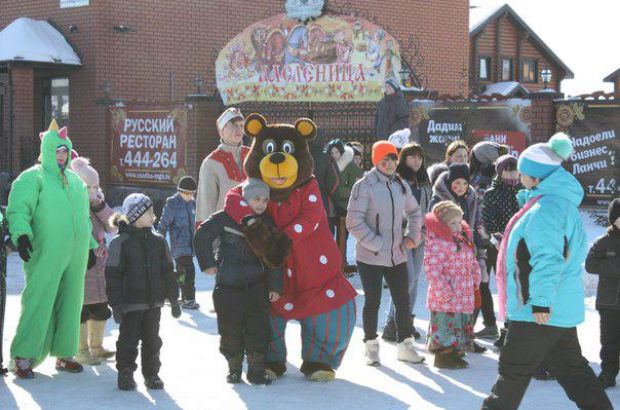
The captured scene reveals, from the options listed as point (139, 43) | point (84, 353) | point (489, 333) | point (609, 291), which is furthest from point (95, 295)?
point (139, 43)

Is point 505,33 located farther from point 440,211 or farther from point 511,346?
point 511,346

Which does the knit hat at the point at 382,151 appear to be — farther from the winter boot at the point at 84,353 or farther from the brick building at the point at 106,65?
the brick building at the point at 106,65

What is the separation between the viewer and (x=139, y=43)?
21.8 meters

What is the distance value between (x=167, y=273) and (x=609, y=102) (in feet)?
35.7

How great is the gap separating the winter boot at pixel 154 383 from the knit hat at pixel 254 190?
133 centimetres

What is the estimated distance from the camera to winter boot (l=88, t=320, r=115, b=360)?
795cm

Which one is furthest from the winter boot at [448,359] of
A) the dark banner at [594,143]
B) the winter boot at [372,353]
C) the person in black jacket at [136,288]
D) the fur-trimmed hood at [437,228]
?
the dark banner at [594,143]

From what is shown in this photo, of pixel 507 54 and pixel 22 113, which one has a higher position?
pixel 507 54

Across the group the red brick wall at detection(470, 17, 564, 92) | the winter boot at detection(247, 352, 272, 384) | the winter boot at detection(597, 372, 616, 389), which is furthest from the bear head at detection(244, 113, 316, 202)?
the red brick wall at detection(470, 17, 564, 92)

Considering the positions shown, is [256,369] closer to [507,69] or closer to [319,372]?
[319,372]

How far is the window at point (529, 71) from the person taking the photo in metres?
37.7

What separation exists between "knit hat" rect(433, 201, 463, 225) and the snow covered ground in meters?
1.11

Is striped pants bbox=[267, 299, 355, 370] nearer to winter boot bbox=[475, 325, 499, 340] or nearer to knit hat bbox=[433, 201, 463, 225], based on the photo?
knit hat bbox=[433, 201, 463, 225]

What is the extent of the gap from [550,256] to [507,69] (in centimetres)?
3260
